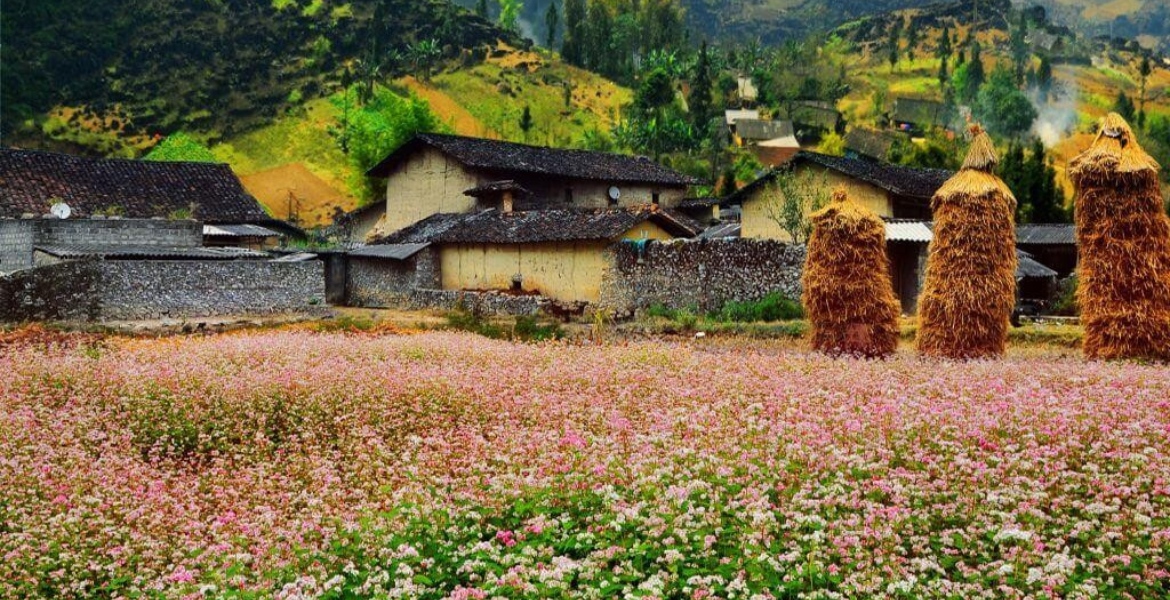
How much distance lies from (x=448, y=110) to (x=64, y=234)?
65656 mm

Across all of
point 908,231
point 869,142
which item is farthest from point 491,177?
point 869,142

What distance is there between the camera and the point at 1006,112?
103938 mm

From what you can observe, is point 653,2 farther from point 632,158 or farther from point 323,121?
point 632,158

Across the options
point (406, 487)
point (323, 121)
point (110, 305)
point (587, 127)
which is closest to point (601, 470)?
point (406, 487)

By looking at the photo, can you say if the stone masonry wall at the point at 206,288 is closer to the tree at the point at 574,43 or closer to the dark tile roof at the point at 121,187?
the dark tile roof at the point at 121,187

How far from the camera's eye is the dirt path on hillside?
292 feet

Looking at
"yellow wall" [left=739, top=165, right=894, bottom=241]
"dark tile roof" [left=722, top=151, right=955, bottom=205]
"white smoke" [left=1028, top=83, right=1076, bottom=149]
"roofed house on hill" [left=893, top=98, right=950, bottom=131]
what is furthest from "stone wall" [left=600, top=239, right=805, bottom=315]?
"white smoke" [left=1028, top=83, right=1076, bottom=149]

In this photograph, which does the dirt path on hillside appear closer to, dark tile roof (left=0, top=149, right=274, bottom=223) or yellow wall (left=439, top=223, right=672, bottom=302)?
dark tile roof (left=0, top=149, right=274, bottom=223)

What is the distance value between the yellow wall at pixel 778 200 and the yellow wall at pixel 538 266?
18.5ft

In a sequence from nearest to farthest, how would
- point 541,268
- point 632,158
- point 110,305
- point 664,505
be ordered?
point 664,505, point 110,305, point 541,268, point 632,158

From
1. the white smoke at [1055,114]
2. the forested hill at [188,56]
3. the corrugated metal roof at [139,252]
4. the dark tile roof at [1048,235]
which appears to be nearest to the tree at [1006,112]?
the white smoke at [1055,114]

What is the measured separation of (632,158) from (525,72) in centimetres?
5582

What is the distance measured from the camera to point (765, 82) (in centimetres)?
10719

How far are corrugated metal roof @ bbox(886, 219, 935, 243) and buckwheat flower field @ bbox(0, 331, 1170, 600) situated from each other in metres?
17.9
